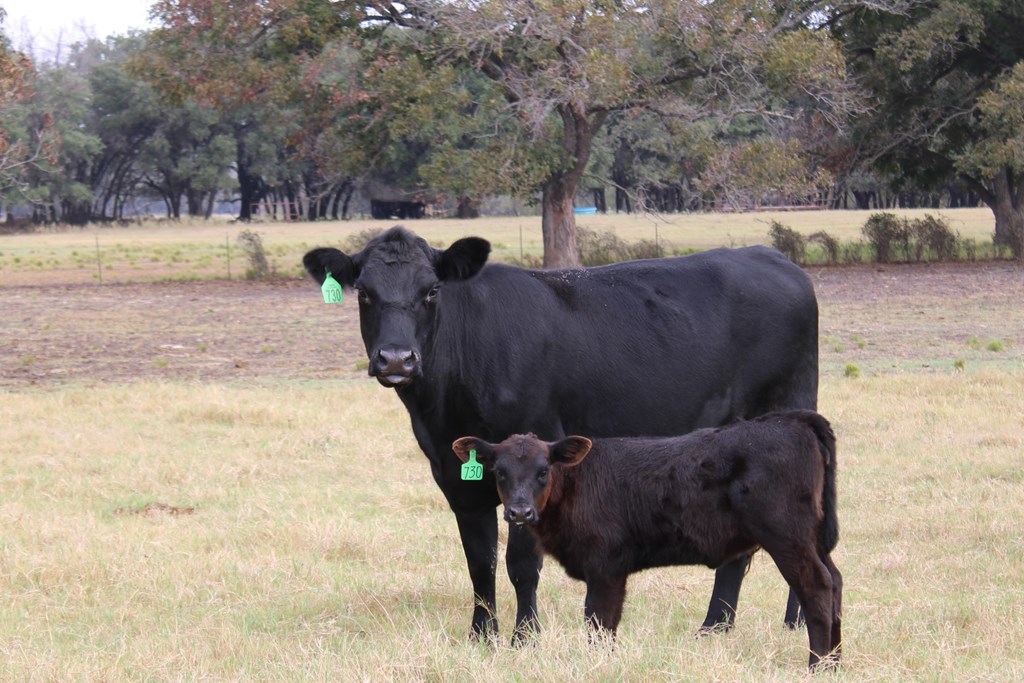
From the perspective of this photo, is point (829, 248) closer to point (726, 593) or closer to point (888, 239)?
point (888, 239)

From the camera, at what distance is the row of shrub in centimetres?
3275

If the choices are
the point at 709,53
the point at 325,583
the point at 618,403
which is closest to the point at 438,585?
the point at 325,583

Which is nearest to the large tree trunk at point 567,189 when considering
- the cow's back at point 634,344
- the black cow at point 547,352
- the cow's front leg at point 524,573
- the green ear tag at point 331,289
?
the cow's back at point 634,344

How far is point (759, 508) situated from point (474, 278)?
197 cm

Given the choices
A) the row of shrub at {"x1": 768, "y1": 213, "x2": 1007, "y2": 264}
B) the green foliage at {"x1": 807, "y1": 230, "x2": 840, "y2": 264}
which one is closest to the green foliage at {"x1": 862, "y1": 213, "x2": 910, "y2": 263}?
the row of shrub at {"x1": 768, "y1": 213, "x2": 1007, "y2": 264}

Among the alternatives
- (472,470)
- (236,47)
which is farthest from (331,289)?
(236,47)

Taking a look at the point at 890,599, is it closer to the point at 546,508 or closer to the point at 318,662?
the point at 546,508

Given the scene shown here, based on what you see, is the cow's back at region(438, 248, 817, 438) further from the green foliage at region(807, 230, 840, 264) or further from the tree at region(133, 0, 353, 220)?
the green foliage at region(807, 230, 840, 264)

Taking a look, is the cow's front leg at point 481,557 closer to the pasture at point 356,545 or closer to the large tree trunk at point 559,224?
the pasture at point 356,545

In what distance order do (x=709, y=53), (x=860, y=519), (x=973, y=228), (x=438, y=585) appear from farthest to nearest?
(x=973, y=228) < (x=709, y=53) < (x=860, y=519) < (x=438, y=585)

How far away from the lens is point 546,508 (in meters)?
5.66

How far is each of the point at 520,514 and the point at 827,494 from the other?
1.42 m

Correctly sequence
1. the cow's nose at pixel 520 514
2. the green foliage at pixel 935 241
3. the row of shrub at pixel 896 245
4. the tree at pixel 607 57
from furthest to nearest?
the row of shrub at pixel 896 245 < the green foliage at pixel 935 241 < the tree at pixel 607 57 < the cow's nose at pixel 520 514

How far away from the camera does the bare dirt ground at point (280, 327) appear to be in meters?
16.6
